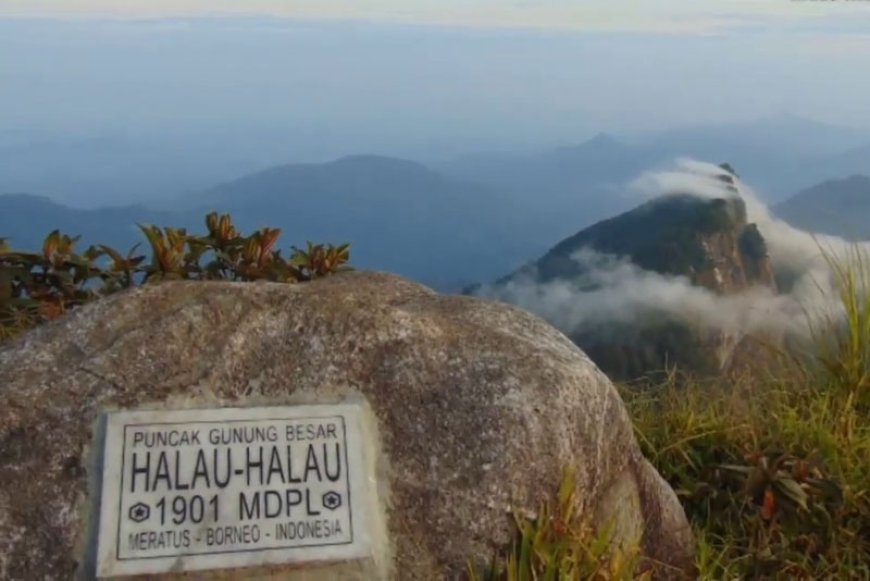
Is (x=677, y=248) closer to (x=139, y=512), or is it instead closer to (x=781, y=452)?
(x=781, y=452)

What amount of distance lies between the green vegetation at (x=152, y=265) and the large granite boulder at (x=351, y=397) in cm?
131

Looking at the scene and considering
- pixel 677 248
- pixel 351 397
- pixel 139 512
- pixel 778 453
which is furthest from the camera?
pixel 677 248

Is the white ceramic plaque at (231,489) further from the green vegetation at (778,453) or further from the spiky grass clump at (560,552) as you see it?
the green vegetation at (778,453)

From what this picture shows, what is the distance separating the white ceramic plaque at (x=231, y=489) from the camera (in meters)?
3.05

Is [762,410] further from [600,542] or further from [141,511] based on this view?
[141,511]

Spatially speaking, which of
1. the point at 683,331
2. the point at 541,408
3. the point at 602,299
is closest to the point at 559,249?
the point at 602,299

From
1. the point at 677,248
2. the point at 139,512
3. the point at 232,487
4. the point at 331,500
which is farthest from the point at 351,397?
the point at 677,248

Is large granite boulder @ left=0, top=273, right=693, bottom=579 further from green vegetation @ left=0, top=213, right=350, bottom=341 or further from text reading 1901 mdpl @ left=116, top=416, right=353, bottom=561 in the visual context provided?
green vegetation @ left=0, top=213, right=350, bottom=341

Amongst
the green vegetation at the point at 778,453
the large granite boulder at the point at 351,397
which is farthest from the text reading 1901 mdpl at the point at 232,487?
the green vegetation at the point at 778,453

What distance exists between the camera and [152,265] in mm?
4910

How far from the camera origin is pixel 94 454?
3.18 meters

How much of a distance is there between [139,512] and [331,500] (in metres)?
0.53

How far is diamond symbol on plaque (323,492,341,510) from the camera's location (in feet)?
10.3

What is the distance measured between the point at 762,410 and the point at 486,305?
168cm
